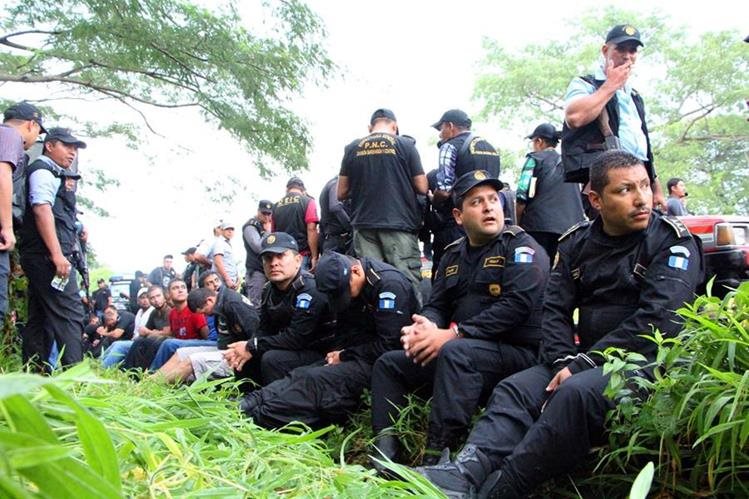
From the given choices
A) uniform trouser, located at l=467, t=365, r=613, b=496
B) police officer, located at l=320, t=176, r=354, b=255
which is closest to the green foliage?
uniform trouser, located at l=467, t=365, r=613, b=496

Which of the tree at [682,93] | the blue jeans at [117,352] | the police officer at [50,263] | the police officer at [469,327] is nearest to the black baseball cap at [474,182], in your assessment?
the police officer at [469,327]

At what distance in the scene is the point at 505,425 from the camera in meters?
2.78

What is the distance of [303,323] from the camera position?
4613 mm

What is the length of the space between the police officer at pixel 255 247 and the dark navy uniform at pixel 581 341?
433cm

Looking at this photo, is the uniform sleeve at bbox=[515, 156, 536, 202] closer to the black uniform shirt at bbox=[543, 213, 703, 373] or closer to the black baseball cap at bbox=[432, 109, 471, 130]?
the black baseball cap at bbox=[432, 109, 471, 130]

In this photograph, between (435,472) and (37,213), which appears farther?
(37,213)

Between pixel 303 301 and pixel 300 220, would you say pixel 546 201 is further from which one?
pixel 300 220

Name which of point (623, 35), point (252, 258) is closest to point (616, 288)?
point (623, 35)

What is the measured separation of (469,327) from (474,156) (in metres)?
1.77

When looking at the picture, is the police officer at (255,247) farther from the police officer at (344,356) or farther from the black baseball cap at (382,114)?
the police officer at (344,356)

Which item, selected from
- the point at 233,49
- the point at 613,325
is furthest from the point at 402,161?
A: the point at 233,49

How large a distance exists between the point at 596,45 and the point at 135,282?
13919mm

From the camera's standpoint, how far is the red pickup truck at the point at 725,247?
4.91 m

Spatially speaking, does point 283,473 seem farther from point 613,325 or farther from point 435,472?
point 613,325
